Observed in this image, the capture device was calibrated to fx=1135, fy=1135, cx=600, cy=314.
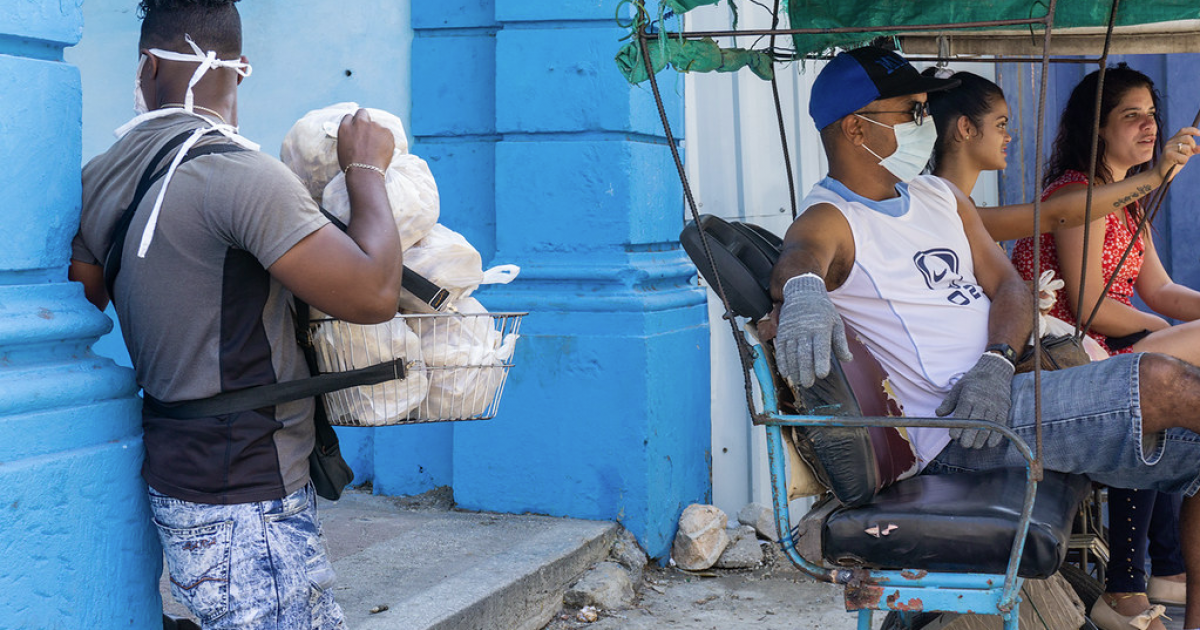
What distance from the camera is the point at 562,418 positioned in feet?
14.0

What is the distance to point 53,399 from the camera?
1882 millimetres

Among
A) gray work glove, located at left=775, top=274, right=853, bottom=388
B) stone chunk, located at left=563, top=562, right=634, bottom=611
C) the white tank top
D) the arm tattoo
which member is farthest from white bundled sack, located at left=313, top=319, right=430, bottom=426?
the arm tattoo

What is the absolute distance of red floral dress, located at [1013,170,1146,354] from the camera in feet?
12.6

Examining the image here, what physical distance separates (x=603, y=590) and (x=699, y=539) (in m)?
0.60

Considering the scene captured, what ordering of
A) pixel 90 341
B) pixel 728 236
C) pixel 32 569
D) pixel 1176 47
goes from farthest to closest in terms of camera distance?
pixel 1176 47 → pixel 728 236 → pixel 90 341 → pixel 32 569

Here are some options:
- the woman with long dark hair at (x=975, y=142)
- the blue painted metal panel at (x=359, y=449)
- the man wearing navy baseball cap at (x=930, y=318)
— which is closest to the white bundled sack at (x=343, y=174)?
the man wearing navy baseball cap at (x=930, y=318)

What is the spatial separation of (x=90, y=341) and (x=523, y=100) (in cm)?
254

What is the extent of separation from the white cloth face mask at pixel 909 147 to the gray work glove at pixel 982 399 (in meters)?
0.61

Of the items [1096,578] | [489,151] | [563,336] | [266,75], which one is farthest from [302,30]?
[1096,578]

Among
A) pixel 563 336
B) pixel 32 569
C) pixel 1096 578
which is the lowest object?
pixel 1096 578

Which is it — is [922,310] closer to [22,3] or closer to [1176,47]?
[1176,47]

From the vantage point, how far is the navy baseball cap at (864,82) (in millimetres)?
2994

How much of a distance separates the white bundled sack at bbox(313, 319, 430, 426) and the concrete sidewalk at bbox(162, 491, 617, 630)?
1241 millimetres

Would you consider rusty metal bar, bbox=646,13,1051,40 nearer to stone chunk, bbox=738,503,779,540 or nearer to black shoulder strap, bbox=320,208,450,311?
black shoulder strap, bbox=320,208,450,311
